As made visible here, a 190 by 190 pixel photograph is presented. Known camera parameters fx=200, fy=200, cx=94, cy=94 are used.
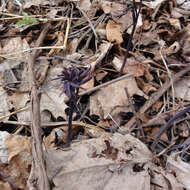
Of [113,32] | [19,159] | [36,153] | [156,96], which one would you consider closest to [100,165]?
[36,153]

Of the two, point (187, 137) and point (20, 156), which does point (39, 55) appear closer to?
point (20, 156)

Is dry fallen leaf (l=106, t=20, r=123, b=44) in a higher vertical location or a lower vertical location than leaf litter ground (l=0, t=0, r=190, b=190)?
higher

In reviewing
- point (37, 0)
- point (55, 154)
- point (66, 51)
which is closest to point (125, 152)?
point (55, 154)

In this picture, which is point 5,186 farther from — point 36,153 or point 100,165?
point 100,165

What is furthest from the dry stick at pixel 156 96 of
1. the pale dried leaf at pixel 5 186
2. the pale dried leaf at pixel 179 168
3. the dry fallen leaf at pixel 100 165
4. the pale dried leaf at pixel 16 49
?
the pale dried leaf at pixel 16 49

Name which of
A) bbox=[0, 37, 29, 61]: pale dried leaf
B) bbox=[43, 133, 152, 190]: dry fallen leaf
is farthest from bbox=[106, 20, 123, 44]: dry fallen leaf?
bbox=[43, 133, 152, 190]: dry fallen leaf

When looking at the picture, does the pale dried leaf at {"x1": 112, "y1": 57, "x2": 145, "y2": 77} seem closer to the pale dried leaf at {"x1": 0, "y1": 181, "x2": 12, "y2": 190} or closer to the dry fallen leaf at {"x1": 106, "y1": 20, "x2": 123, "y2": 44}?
the dry fallen leaf at {"x1": 106, "y1": 20, "x2": 123, "y2": 44}

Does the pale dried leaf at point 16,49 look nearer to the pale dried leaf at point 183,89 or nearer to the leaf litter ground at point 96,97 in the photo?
the leaf litter ground at point 96,97

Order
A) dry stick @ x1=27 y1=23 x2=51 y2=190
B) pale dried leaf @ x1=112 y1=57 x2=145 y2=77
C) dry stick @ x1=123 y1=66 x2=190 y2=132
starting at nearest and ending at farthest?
1. dry stick @ x1=27 y1=23 x2=51 y2=190
2. dry stick @ x1=123 y1=66 x2=190 y2=132
3. pale dried leaf @ x1=112 y1=57 x2=145 y2=77

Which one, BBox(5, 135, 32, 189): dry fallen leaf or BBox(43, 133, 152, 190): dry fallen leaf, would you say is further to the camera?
BBox(5, 135, 32, 189): dry fallen leaf

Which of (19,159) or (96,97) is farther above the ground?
(96,97)

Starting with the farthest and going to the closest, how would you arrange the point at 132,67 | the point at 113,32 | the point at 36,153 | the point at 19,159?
the point at 113,32, the point at 132,67, the point at 19,159, the point at 36,153

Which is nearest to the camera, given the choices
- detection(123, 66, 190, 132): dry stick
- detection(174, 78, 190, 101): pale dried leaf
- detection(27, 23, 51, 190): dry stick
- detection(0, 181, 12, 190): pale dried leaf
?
detection(27, 23, 51, 190): dry stick
